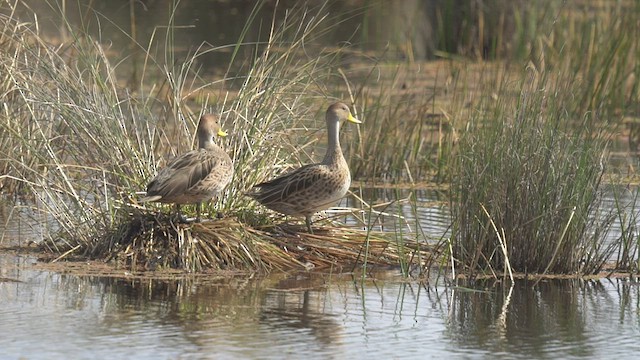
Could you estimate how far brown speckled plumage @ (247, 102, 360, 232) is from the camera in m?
8.61

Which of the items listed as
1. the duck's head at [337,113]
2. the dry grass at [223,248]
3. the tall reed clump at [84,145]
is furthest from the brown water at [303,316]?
the duck's head at [337,113]

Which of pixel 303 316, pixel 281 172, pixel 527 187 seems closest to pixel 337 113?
pixel 281 172

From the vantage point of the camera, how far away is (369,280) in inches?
325

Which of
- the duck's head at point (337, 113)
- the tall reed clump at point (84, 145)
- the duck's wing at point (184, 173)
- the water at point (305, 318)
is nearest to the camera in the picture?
the water at point (305, 318)

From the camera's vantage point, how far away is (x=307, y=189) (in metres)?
8.60

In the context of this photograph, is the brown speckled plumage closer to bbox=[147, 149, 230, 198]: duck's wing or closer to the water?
bbox=[147, 149, 230, 198]: duck's wing

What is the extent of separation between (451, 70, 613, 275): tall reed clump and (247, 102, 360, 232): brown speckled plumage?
83 centimetres

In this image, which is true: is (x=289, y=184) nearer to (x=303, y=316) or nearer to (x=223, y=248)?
(x=223, y=248)

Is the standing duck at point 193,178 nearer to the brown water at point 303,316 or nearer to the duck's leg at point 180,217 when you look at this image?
the duck's leg at point 180,217

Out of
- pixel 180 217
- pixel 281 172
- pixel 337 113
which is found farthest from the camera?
pixel 281 172

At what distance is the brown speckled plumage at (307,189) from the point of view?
339 inches

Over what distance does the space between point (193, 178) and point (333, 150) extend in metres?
1.18

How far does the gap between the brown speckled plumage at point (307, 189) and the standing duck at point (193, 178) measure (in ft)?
1.10

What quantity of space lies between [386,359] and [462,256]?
208 cm
